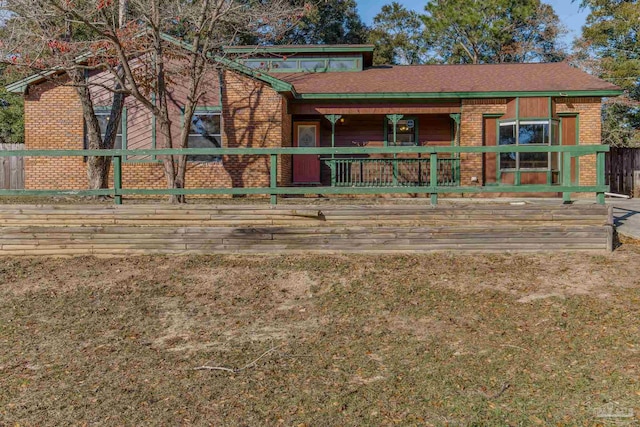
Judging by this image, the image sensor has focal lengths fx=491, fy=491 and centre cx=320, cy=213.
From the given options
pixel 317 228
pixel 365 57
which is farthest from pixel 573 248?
pixel 365 57

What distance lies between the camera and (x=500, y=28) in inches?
1158

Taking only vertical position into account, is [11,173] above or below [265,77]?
below

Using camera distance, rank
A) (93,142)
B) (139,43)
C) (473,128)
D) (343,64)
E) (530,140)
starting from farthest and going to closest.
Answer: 1. (343,64)
2. (473,128)
3. (530,140)
4. (93,142)
5. (139,43)

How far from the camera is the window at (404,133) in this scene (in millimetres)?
14836

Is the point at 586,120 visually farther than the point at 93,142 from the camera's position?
Yes

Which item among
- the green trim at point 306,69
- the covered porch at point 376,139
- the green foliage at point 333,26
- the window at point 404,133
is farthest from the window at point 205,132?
the green foliage at point 333,26

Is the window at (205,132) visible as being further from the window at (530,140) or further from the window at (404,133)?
the window at (530,140)

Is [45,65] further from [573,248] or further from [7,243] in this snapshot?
[573,248]

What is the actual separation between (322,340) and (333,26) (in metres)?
28.9

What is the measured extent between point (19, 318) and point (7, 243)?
83.4 inches

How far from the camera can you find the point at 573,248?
20.8 feet

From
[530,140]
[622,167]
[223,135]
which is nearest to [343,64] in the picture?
[223,135]

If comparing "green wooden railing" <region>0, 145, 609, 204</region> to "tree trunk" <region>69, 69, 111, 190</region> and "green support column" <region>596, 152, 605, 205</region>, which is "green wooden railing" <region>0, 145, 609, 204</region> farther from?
"tree trunk" <region>69, 69, 111, 190</region>

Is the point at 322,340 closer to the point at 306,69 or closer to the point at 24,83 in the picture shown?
the point at 24,83
